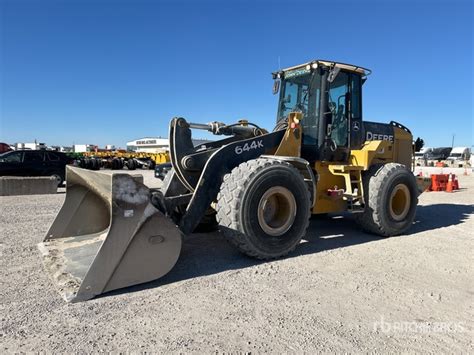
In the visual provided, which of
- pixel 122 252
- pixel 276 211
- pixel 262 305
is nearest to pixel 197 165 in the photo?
pixel 276 211

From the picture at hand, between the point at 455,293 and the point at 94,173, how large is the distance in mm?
4168

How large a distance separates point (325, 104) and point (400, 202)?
7.77 ft

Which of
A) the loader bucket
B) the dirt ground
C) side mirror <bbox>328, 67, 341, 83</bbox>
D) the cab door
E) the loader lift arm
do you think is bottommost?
the dirt ground

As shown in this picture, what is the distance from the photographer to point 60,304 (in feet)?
10.6

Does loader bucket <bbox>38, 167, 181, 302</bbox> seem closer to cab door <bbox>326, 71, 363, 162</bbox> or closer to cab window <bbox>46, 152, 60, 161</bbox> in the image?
cab door <bbox>326, 71, 363, 162</bbox>

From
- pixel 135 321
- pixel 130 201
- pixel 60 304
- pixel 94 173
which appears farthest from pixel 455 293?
pixel 94 173

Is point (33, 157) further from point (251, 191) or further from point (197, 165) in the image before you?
point (251, 191)

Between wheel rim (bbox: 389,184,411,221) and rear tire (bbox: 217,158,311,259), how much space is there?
91.4 inches

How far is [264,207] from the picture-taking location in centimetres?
477

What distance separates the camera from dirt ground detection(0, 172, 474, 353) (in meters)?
2.71

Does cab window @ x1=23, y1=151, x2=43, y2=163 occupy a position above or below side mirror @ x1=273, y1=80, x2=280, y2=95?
below

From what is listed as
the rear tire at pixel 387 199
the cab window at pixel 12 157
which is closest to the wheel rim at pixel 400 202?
the rear tire at pixel 387 199

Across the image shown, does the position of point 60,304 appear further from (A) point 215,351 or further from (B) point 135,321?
(A) point 215,351

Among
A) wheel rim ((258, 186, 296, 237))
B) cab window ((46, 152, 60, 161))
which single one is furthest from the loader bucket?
cab window ((46, 152, 60, 161))
